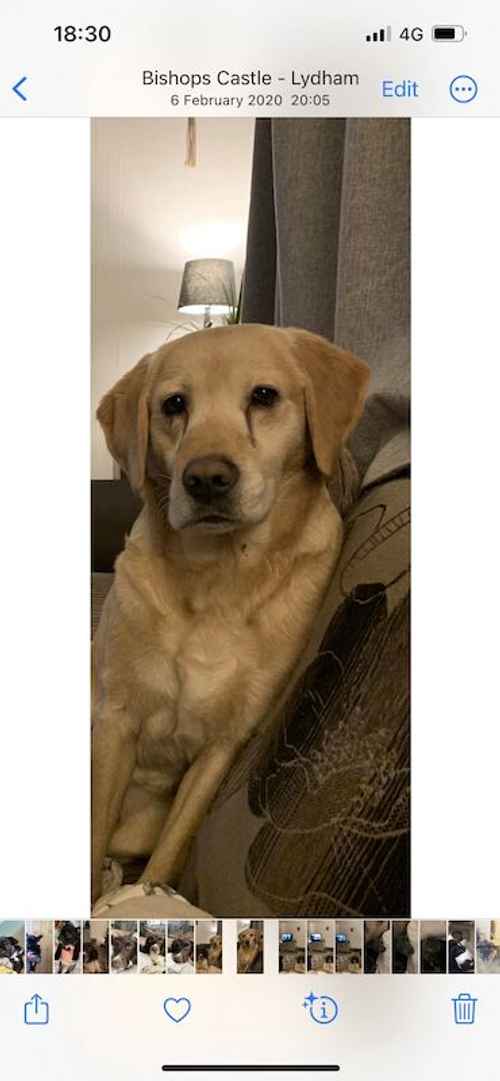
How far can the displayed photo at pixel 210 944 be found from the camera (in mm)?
708

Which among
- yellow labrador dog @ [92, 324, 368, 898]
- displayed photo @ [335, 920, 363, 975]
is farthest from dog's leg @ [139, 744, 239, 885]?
displayed photo @ [335, 920, 363, 975]

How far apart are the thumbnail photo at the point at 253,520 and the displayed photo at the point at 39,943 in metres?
0.04

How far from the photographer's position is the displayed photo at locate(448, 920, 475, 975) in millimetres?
707

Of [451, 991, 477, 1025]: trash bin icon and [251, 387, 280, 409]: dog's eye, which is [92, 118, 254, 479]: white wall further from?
[451, 991, 477, 1025]: trash bin icon

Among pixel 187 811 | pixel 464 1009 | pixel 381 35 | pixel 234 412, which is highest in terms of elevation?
pixel 381 35

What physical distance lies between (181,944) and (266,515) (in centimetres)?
29

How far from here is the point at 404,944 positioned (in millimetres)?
704

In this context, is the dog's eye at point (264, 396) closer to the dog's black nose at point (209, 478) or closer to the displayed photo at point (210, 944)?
the dog's black nose at point (209, 478)

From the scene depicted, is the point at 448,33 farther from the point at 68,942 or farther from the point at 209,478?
the point at 68,942

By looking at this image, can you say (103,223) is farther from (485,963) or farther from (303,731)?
(485,963)

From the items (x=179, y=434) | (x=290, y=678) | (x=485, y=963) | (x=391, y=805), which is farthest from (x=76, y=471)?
(x=485, y=963)

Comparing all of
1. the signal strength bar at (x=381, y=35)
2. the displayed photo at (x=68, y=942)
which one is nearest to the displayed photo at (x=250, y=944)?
the displayed photo at (x=68, y=942)

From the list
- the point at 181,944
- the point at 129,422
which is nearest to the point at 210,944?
the point at 181,944

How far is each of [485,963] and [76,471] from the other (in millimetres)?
430
